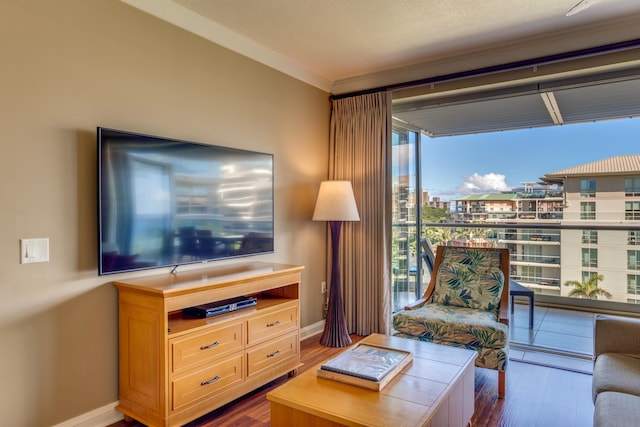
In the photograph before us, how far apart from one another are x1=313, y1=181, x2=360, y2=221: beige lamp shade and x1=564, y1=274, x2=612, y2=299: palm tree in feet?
7.60

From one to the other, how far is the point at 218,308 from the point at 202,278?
0.22 metres

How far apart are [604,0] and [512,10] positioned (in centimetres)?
51

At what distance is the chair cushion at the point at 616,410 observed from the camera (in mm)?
1466

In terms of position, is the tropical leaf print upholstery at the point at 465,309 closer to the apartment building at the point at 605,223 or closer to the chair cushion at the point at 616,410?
the chair cushion at the point at 616,410

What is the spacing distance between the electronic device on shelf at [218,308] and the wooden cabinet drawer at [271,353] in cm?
30

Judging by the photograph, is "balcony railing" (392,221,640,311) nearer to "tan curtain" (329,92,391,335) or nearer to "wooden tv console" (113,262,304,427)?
"tan curtain" (329,92,391,335)

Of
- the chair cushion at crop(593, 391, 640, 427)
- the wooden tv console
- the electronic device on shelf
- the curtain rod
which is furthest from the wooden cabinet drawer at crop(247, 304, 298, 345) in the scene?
the curtain rod

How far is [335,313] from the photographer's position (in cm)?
361

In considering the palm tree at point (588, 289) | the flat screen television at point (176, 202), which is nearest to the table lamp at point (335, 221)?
the flat screen television at point (176, 202)

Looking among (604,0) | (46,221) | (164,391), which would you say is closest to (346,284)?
(164,391)

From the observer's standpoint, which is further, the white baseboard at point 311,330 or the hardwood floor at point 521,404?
the white baseboard at point 311,330

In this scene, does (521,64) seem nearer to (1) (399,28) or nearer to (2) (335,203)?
(1) (399,28)

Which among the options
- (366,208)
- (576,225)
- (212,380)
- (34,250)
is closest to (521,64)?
(576,225)

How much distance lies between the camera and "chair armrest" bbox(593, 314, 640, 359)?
208cm
